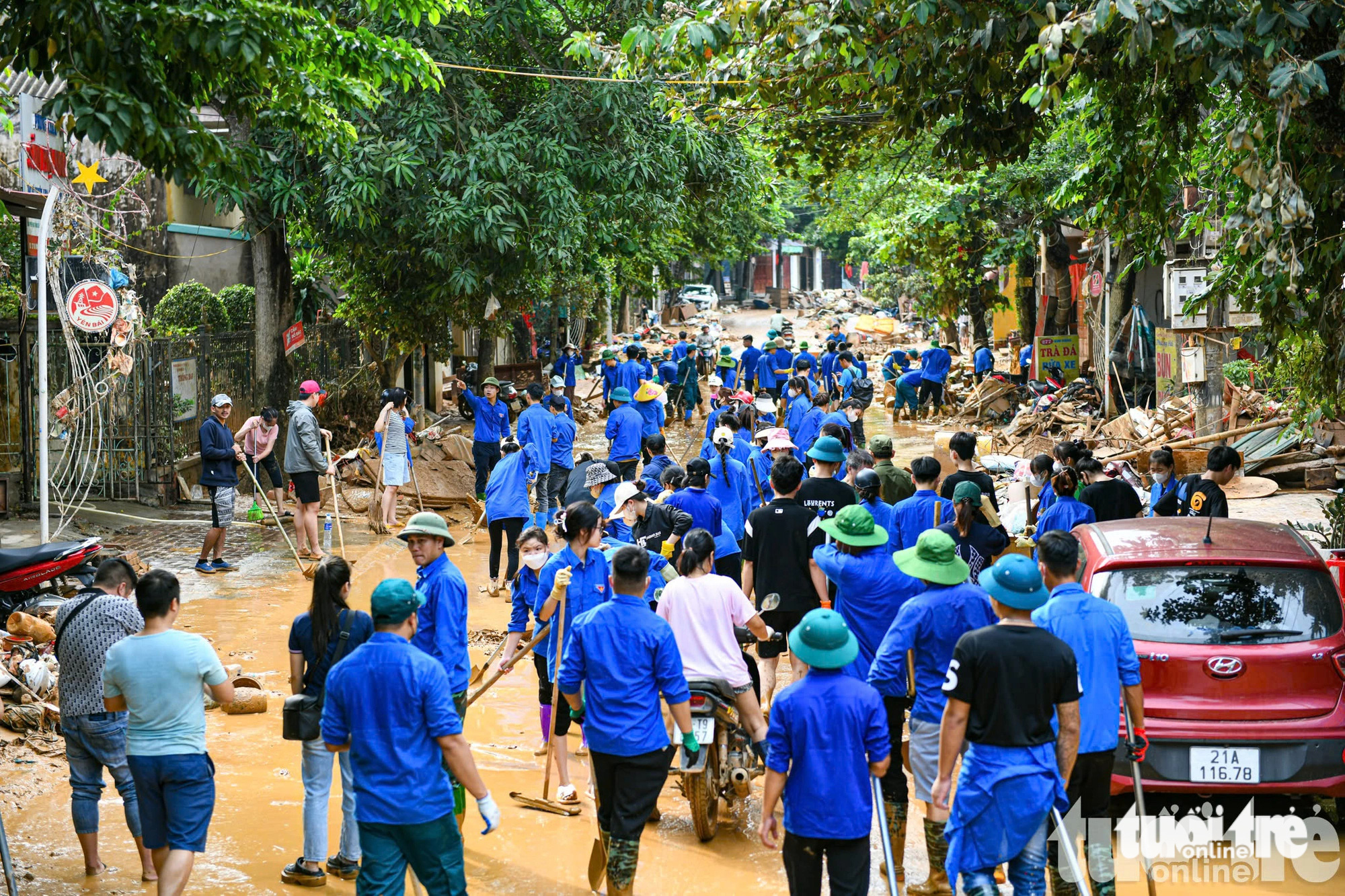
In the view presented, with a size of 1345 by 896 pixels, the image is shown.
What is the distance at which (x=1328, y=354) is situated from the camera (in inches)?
339

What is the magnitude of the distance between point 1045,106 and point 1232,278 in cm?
205

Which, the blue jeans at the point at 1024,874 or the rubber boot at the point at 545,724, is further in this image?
the rubber boot at the point at 545,724

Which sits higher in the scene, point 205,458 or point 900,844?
point 205,458

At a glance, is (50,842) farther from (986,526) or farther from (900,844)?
(986,526)

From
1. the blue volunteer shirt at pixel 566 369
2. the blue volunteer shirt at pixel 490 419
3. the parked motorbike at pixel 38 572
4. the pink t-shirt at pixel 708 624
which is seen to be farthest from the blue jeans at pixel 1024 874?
the blue volunteer shirt at pixel 566 369

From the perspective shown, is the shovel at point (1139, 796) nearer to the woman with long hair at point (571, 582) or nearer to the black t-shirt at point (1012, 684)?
the black t-shirt at point (1012, 684)

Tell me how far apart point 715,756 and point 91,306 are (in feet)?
28.9

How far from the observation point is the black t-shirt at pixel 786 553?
8.11 metres

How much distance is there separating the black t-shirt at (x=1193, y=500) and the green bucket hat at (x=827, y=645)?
4.58 m

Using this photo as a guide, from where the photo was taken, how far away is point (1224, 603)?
21.5 ft


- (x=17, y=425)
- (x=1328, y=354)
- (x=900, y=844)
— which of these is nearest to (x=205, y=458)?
(x=17, y=425)

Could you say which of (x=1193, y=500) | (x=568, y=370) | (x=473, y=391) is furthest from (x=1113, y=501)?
(x=568, y=370)

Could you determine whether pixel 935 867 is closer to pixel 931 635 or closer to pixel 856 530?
pixel 931 635

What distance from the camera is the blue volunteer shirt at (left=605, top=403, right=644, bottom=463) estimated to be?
14.3 meters
